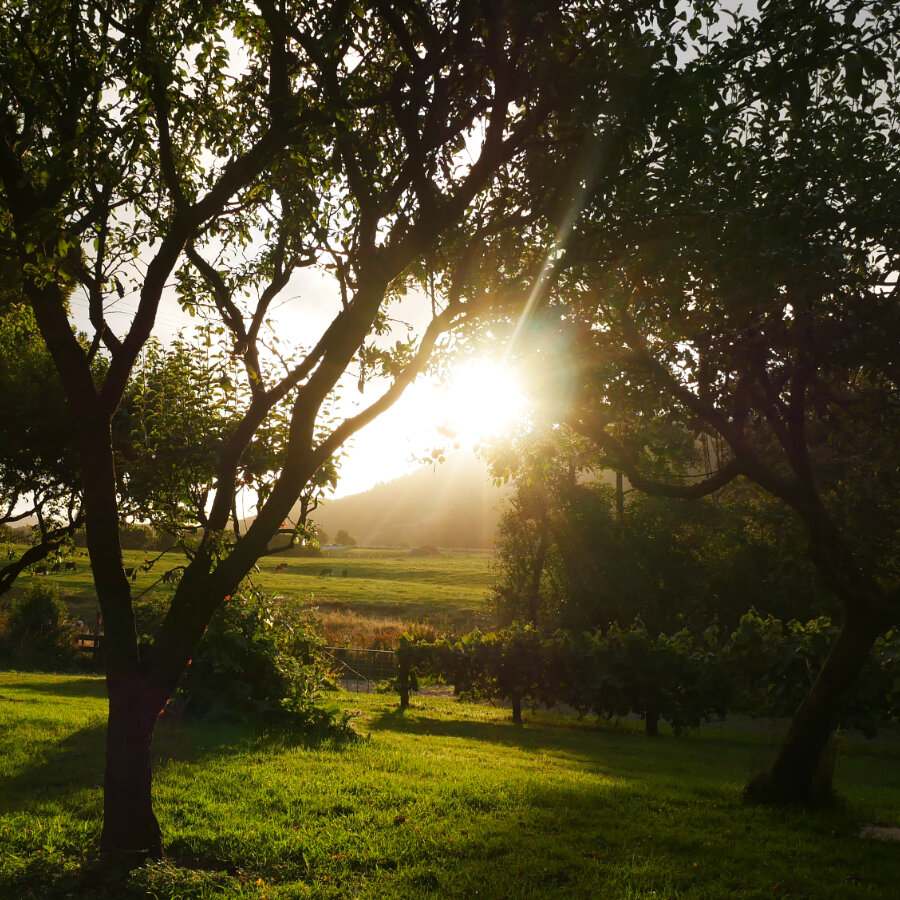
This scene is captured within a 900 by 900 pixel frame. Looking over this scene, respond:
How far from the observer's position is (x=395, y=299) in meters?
9.62

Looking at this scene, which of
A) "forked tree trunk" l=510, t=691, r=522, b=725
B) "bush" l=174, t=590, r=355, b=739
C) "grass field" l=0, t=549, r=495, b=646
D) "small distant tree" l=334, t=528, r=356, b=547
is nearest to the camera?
"bush" l=174, t=590, r=355, b=739

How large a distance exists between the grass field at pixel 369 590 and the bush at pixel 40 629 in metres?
3.51

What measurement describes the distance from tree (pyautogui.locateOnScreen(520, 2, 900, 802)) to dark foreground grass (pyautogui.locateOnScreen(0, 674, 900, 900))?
5.88 ft

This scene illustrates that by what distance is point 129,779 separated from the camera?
5.91 metres

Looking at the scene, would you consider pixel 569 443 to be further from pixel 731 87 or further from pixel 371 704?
pixel 371 704

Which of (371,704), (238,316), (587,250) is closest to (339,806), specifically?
(238,316)

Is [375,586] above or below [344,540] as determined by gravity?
below

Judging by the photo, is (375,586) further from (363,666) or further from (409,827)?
(409,827)

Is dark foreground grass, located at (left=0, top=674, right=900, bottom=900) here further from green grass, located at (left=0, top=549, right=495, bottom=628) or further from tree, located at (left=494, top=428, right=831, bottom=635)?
green grass, located at (left=0, top=549, right=495, bottom=628)

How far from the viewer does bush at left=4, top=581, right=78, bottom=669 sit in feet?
90.8

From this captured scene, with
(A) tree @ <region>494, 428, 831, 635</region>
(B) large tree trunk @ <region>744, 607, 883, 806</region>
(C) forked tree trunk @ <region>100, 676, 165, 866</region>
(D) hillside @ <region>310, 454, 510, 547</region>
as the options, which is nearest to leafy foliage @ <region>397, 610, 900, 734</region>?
(B) large tree trunk @ <region>744, 607, 883, 806</region>

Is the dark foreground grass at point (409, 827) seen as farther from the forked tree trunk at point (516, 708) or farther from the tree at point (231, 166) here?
the forked tree trunk at point (516, 708)

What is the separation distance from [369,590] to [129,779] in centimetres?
5716

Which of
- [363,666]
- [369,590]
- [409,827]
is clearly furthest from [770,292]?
[369,590]
